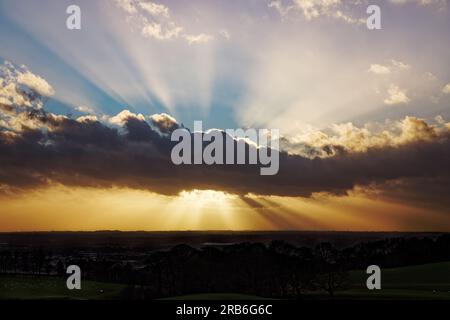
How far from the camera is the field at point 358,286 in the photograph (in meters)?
68.7

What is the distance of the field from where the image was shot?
68.7 m

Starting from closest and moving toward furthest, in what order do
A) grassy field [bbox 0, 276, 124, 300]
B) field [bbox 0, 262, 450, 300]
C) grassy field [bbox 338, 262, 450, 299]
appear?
field [bbox 0, 262, 450, 300], grassy field [bbox 0, 276, 124, 300], grassy field [bbox 338, 262, 450, 299]

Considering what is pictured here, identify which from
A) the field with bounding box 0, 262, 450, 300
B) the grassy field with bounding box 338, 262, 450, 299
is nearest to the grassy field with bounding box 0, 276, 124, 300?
the field with bounding box 0, 262, 450, 300

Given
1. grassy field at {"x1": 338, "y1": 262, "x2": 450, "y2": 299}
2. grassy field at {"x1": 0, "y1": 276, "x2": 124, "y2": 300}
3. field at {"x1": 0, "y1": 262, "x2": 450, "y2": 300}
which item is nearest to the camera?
field at {"x1": 0, "y1": 262, "x2": 450, "y2": 300}

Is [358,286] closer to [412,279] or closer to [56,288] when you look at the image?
[412,279]

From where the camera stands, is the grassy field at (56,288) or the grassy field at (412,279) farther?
the grassy field at (412,279)

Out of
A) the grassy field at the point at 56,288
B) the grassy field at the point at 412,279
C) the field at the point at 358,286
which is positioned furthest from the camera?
the grassy field at the point at 412,279

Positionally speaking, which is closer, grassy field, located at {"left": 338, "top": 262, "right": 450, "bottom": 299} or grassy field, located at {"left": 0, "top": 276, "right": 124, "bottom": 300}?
grassy field, located at {"left": 0, "top": 276, "right": 124, "bottom": 300}

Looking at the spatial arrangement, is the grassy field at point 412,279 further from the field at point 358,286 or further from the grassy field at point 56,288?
the grassy field at point 56,288

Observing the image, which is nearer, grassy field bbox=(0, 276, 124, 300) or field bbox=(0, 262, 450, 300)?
field bbox=(0, 262, 450, 300)

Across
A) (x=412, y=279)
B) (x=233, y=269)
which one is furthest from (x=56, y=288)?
(x=412, y=279)

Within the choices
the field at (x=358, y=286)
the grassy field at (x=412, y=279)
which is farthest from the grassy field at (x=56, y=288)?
the grassy field at (x=412, y=279)

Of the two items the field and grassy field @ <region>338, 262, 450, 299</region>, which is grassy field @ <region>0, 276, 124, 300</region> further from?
grassy field @ <region>338, 262, 450, 299</region>
